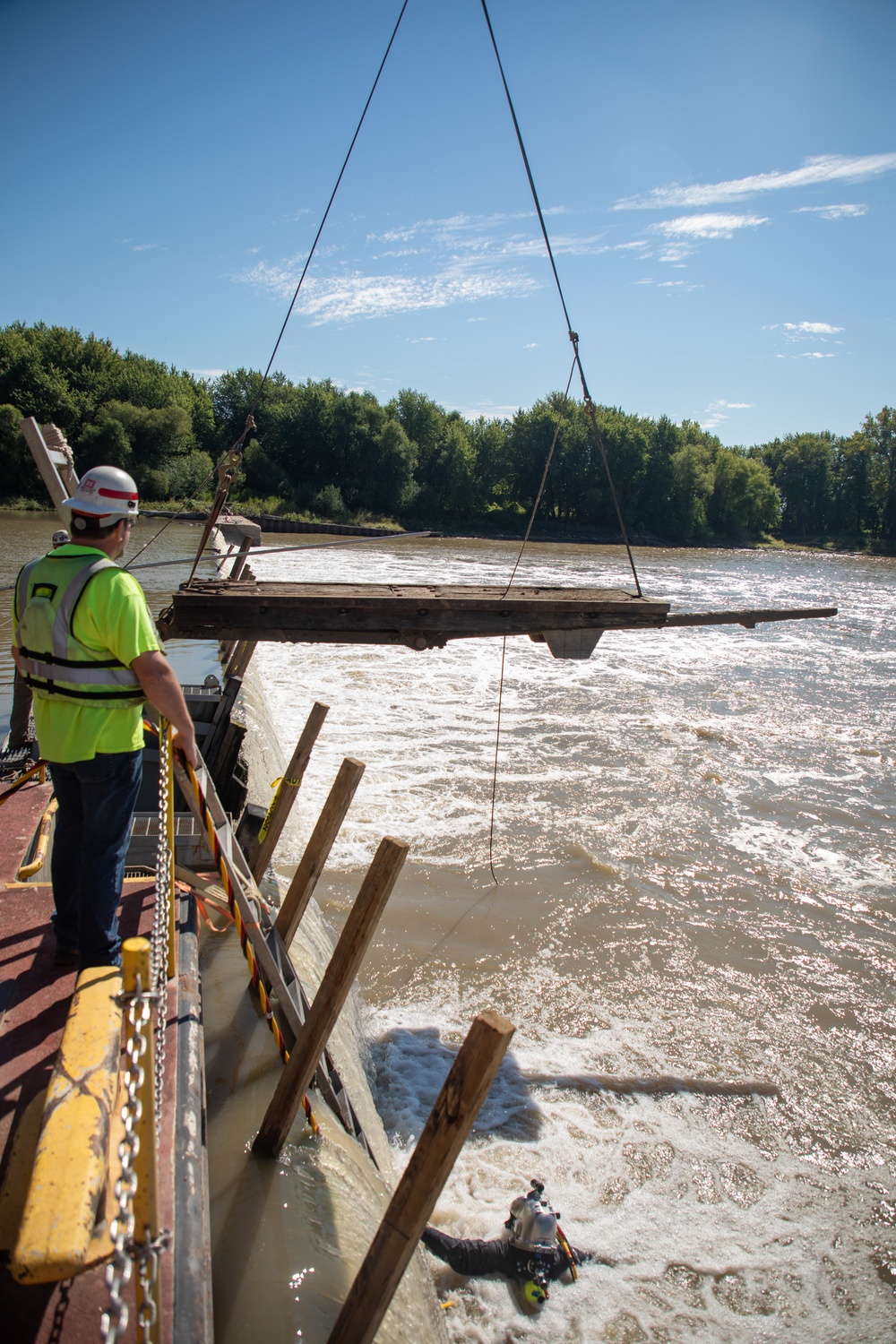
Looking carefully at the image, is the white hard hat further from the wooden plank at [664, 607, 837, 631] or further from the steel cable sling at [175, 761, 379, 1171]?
the wooden plank at [664, 607, 837, 631]

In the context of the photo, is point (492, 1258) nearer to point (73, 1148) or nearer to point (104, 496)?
point (73, 1148)

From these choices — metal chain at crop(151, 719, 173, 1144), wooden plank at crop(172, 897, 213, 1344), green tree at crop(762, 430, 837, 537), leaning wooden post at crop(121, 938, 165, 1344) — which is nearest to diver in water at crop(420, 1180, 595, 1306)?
wooden plank at crop(172, 897, 213, 1344)

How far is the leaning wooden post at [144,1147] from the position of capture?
5.48 feet

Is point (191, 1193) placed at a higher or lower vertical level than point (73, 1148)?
lower

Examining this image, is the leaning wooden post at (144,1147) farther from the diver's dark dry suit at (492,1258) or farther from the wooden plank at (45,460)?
the wooden plank at (45,460)

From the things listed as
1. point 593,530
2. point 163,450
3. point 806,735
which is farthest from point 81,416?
point 806,735

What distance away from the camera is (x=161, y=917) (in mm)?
2695

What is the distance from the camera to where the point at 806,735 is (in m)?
16.2

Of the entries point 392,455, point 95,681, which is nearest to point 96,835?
point 95,681

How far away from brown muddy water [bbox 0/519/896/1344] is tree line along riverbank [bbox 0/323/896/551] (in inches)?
2352

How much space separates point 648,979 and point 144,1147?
6631 mm

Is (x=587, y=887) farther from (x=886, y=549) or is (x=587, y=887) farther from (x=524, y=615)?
(x=886, y=549)

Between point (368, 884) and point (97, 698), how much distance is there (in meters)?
1.39

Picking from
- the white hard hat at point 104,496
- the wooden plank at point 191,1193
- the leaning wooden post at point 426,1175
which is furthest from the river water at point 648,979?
the white hard hat at point 104,496
